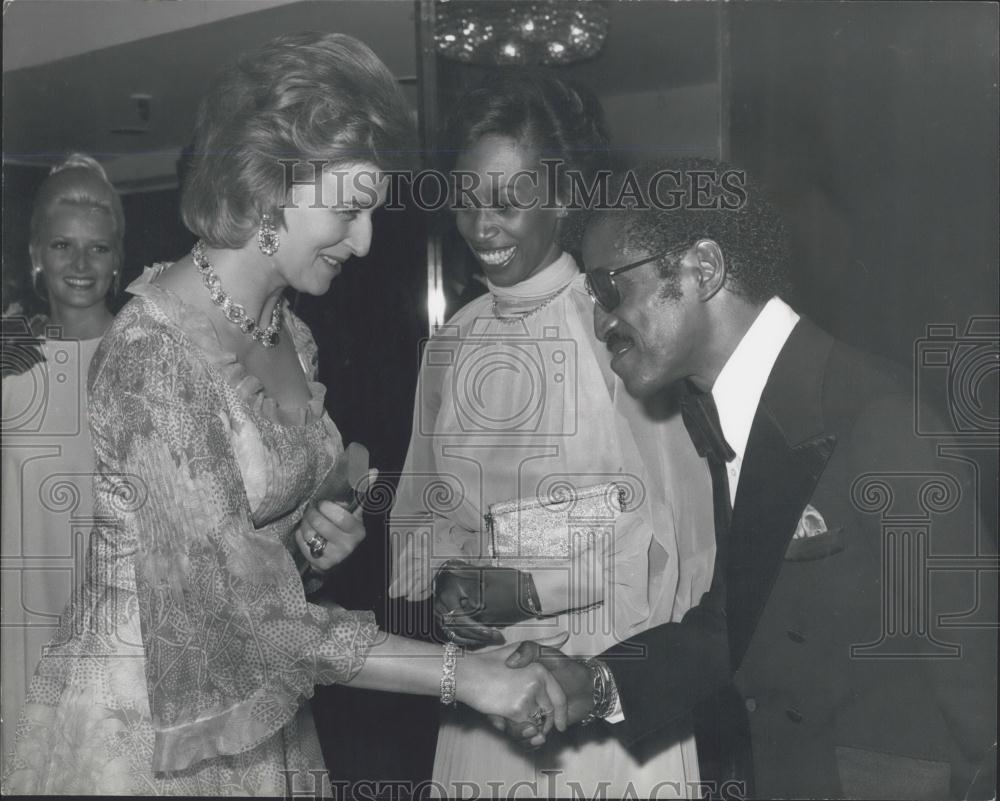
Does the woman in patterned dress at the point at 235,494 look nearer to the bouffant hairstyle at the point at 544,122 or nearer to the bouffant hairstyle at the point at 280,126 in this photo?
the bouffant hairstyle at the point at 280,126

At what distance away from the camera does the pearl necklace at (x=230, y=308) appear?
217 centimetres

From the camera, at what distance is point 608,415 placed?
2275 millimetres

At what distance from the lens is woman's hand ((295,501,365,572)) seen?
225 cm

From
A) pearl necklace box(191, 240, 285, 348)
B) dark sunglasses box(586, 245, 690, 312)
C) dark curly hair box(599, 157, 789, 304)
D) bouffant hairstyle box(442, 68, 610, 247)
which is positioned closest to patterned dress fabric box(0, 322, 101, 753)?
pearl necklace box(191, 240, 285, 348)

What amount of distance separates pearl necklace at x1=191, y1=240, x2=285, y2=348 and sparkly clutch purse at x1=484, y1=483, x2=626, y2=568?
1.90 ft

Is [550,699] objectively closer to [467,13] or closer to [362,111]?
[362,111]

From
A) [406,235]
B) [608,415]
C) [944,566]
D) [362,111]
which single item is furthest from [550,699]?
[362,111]

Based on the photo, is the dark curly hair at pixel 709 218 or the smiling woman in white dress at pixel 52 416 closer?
the dark curly hair at pixel 709 218

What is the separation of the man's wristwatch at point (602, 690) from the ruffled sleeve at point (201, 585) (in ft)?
1.54

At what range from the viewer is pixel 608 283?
223cm

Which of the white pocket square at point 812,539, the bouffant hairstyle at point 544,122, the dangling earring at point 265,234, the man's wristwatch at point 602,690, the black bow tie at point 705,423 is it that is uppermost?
the bouffant hairstyle at point 544,122

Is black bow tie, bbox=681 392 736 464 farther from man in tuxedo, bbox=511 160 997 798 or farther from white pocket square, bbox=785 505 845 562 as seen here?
white pocket square, bbox=785 505 845 562

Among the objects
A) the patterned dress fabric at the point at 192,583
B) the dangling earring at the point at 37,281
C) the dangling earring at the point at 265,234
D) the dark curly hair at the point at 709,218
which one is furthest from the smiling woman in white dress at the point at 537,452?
the dangling earring at the point at 37,281

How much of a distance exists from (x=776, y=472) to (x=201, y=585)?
3.78 ft
